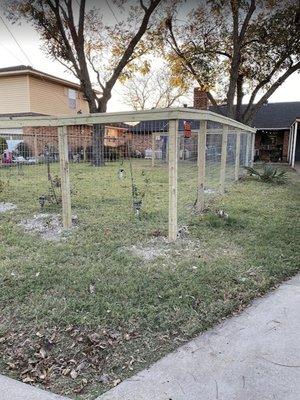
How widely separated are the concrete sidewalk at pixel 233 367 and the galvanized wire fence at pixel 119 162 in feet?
7.07

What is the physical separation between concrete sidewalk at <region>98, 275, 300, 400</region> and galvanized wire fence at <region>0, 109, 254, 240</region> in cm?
215

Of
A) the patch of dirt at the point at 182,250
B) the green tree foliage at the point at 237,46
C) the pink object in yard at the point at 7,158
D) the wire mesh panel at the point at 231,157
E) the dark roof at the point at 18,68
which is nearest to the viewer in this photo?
the patch of dirt at the point at 182,250

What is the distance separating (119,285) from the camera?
11.4 ft

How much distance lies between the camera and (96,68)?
23000 millimetres

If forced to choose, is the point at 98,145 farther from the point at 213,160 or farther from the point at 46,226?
the point at 213,160

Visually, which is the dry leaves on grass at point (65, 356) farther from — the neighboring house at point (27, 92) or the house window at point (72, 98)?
the house window at point (72, 98)

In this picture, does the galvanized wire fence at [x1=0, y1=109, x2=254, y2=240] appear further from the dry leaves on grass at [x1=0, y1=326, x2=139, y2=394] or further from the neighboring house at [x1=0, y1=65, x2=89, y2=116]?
the neighboring house at [x1=0, y1=65, x2=89, y2=116]

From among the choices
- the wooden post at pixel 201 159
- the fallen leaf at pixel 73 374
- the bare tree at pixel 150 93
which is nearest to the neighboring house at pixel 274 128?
the bare tree at pixel 150 93

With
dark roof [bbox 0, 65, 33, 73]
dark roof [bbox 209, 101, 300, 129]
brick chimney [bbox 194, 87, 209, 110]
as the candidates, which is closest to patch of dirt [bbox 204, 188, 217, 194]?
dark roof [bbox 0, 65, 33, 73]

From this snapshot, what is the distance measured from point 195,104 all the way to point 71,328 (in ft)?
82.6

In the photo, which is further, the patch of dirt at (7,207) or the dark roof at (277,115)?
the dark roof at (277,115)

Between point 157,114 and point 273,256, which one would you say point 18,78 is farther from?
point 273,256

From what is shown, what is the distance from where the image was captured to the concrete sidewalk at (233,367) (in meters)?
2.12

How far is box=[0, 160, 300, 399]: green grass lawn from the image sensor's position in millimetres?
2496
